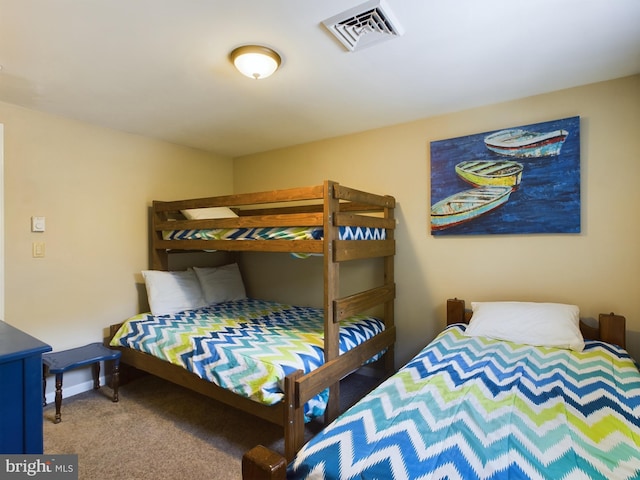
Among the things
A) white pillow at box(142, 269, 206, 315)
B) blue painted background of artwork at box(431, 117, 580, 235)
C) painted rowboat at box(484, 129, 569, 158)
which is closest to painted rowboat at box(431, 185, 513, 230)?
blue painted background of artwork at box(431, 117, 580, 235)

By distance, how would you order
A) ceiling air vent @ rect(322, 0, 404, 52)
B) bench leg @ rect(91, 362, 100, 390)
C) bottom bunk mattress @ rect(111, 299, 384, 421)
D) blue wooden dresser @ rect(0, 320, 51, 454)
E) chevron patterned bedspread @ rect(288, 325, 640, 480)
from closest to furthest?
chevron patterned bedspread @ rect(288, 325, 640, 480) < blue wooden dresser @ rect(0, 320, 51, 454) < ceiling air vent @ rect(322, 0, 404, 52) < bottom bunk mattress @ rect(111, 299, 384, 421) < bench leg @ rect(91, 362, 100, 390)

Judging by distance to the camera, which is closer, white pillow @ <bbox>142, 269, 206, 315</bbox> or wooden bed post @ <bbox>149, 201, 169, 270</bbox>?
white pillow @ <bbox>142, 269, 206, 315</bbox>

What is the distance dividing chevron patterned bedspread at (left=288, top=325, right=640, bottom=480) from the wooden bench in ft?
6.62

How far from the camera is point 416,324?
2.70 metres

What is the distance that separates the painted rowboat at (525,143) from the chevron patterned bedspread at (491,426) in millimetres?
1297

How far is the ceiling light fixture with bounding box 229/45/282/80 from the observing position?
1.68 meters

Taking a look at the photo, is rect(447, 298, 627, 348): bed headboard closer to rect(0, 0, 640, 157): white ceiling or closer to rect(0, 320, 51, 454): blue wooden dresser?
rect(0, 0, 640, 157): white ceiling

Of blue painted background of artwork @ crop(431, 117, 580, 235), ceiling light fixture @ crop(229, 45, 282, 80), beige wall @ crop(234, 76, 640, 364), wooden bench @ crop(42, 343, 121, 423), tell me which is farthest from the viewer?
wooden bench @ crop(42, 343, 121, 423)

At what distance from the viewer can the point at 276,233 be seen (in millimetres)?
2160

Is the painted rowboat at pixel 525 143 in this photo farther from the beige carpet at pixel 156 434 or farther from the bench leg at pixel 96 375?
the bench leg at pixel 96 375

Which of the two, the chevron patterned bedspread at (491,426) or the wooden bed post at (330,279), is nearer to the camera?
the chevron patterned bedspread at (491,426)

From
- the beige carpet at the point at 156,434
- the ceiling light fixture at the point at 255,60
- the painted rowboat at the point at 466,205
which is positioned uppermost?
the ceiling light fixture at the point at 255,60

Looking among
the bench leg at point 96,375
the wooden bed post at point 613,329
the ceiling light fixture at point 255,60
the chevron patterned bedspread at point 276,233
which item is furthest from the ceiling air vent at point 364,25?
the bench leg at point 96,375

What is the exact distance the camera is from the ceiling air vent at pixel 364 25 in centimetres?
139
